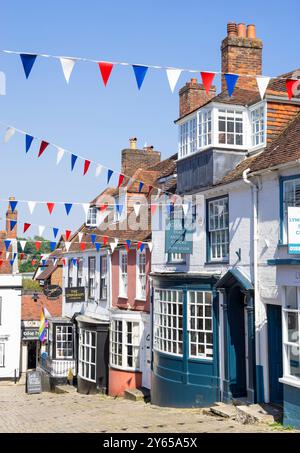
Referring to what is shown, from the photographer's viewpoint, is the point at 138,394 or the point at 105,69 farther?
the point at 138,394

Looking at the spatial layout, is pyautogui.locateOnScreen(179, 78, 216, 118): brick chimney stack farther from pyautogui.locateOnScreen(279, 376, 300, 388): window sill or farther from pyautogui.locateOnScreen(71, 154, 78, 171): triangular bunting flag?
pyautogui.locateOnScreen(279, 376, 300, 388): window sill

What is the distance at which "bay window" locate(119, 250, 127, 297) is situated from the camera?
23594 millimetres

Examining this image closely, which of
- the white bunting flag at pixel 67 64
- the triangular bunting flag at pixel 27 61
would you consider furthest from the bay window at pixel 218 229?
the triangular bunting flag at pixel 27 61

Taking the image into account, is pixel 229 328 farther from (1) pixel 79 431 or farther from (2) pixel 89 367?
(2) pixel 89 367

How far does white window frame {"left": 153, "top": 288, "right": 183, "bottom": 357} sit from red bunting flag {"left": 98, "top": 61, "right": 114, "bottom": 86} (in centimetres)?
883

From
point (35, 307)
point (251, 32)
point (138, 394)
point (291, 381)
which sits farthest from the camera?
point (35, 307)

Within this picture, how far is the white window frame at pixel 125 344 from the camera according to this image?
22.0 metres

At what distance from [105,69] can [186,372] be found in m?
10.1

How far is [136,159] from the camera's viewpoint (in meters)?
29.4

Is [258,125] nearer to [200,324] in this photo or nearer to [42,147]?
[200,324]

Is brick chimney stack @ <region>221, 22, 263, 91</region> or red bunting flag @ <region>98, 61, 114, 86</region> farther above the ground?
brick chimney stack @ <region>221, 22, 263, 91</region>

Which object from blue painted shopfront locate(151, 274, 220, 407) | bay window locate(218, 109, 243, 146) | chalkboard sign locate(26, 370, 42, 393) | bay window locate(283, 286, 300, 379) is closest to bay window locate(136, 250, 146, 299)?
blue painted shopfront locate(151, 274, 220, 407)

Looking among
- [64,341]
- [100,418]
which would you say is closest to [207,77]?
[100,418]
